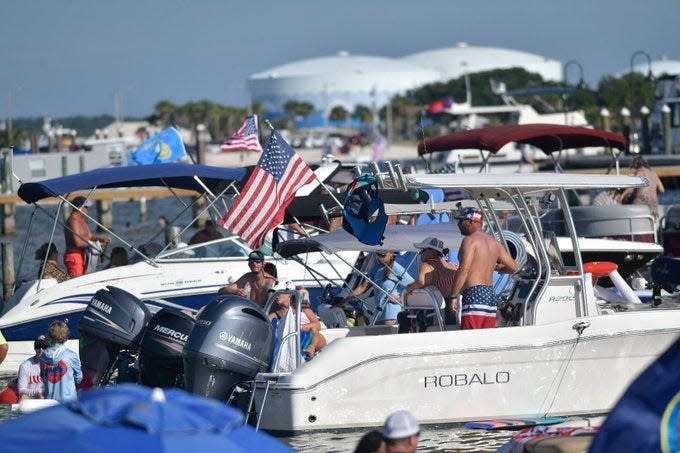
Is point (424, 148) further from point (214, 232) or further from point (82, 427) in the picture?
point (82, 427)

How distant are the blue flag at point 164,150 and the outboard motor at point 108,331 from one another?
855 cm

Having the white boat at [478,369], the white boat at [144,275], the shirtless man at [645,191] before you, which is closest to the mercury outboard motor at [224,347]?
the white boat at [478,369]

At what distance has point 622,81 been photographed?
107375 millimetres

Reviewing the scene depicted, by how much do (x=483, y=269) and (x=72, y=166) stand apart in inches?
1966

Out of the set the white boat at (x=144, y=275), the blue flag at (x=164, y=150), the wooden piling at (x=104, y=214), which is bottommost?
the wooden piling at (x=104, y=214)

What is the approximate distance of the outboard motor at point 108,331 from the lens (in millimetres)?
12594

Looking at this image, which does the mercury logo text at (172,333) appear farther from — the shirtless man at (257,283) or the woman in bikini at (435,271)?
the shirtless man at (257,283)

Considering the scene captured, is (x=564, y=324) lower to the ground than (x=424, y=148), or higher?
lower

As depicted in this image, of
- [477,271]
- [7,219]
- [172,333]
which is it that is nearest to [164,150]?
[172,333]

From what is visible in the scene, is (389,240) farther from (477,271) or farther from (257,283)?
(477,271)

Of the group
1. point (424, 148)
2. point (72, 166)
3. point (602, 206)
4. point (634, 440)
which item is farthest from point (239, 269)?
point (72, 166)

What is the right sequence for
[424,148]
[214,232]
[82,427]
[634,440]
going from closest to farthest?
[82,427], [634,440], [424,148], [214,232]

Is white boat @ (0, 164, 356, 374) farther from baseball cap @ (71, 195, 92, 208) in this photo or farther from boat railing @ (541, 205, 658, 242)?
boat railing @ (541, 205, 658, 242)

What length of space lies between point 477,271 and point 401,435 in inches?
182
